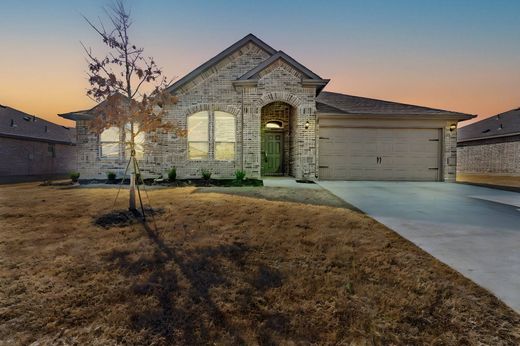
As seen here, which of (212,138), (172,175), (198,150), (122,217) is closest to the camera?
(122,217)

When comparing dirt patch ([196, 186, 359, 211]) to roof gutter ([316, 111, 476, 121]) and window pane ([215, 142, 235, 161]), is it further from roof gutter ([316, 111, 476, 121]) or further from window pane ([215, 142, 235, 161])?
roof gutter ([316, 111, 476, 121])

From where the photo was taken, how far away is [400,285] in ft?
9.12

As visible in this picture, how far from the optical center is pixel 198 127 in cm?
1251

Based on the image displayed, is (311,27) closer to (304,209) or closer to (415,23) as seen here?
(415,23)

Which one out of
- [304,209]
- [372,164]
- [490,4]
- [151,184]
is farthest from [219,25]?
[490,4]

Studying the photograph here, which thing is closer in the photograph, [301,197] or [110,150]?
[301,197]

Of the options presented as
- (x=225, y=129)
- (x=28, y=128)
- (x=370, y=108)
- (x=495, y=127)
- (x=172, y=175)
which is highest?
A: (x=495, y=127)

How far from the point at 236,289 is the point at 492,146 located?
2800 centimetres

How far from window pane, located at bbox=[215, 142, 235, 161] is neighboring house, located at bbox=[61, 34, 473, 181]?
0.16 ft

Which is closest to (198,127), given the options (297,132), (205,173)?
(205,173)

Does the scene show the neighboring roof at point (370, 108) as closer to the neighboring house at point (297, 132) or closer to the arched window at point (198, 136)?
the neighboring house at point (297, 132)

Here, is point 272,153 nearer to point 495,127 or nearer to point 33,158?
point 495,127

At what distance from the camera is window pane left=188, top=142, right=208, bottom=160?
1248cm

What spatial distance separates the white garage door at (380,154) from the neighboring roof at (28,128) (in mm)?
24613
